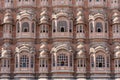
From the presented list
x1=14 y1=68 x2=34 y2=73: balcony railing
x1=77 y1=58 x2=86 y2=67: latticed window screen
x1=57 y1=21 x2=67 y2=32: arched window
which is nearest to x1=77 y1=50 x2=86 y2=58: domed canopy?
x1=77 y1=58 x2=86 y2=67: latticed window screen

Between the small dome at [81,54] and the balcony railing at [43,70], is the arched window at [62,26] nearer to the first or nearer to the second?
the small dome at [81,54]

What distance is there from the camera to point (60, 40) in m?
36.1

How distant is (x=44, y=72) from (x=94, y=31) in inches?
256

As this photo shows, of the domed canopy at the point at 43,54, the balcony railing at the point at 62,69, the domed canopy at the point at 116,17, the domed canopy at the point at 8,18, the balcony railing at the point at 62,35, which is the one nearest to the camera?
the balcony railing at the point at 62,69

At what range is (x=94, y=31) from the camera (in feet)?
119

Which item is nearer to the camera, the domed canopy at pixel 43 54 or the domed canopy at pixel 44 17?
the domed canopy at pixel 43 54

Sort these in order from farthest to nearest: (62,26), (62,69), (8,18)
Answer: (8,18) → (62,26) → (62,69)

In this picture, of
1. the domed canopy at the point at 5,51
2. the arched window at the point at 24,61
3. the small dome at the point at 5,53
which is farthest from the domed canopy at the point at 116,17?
the small dome at the point at 5,53

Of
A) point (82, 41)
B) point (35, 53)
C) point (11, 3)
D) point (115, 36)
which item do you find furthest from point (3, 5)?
point (115, 36)

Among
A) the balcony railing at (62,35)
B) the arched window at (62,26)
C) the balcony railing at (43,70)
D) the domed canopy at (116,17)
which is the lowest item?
the balcony railing at (43,70)

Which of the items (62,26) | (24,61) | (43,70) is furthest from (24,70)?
(62,26)

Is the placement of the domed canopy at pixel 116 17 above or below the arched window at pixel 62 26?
above

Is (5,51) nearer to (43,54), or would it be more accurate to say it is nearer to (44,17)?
(43,54)

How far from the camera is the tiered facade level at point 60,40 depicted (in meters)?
35.4
